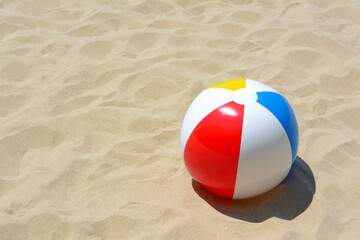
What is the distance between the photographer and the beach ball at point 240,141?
2.63m

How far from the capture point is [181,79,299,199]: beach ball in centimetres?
263

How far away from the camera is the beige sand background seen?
2.78 meters

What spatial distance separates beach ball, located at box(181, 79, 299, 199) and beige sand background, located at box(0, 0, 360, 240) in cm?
22

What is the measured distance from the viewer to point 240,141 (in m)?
2.62

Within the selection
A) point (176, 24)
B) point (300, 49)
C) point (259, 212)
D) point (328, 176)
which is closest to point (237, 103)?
point (259, 212)

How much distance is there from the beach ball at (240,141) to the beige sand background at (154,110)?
0.73 ft

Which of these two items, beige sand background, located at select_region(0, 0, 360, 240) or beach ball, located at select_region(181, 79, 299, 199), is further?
beige sand background, located at select_region(0, 0, 360, 240)

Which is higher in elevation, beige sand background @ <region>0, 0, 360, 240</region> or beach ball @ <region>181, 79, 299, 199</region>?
beach ball @ <region>181, 79, 299, 199</region>

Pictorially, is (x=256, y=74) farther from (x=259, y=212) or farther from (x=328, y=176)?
(x=259, y=212)

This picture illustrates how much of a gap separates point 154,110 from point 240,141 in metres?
1.33

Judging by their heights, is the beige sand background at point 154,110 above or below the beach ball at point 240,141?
below

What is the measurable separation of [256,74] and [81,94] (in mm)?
1654

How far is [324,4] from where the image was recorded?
5.47m

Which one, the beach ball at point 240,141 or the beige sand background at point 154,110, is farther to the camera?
the beige sand background at point 154,110
